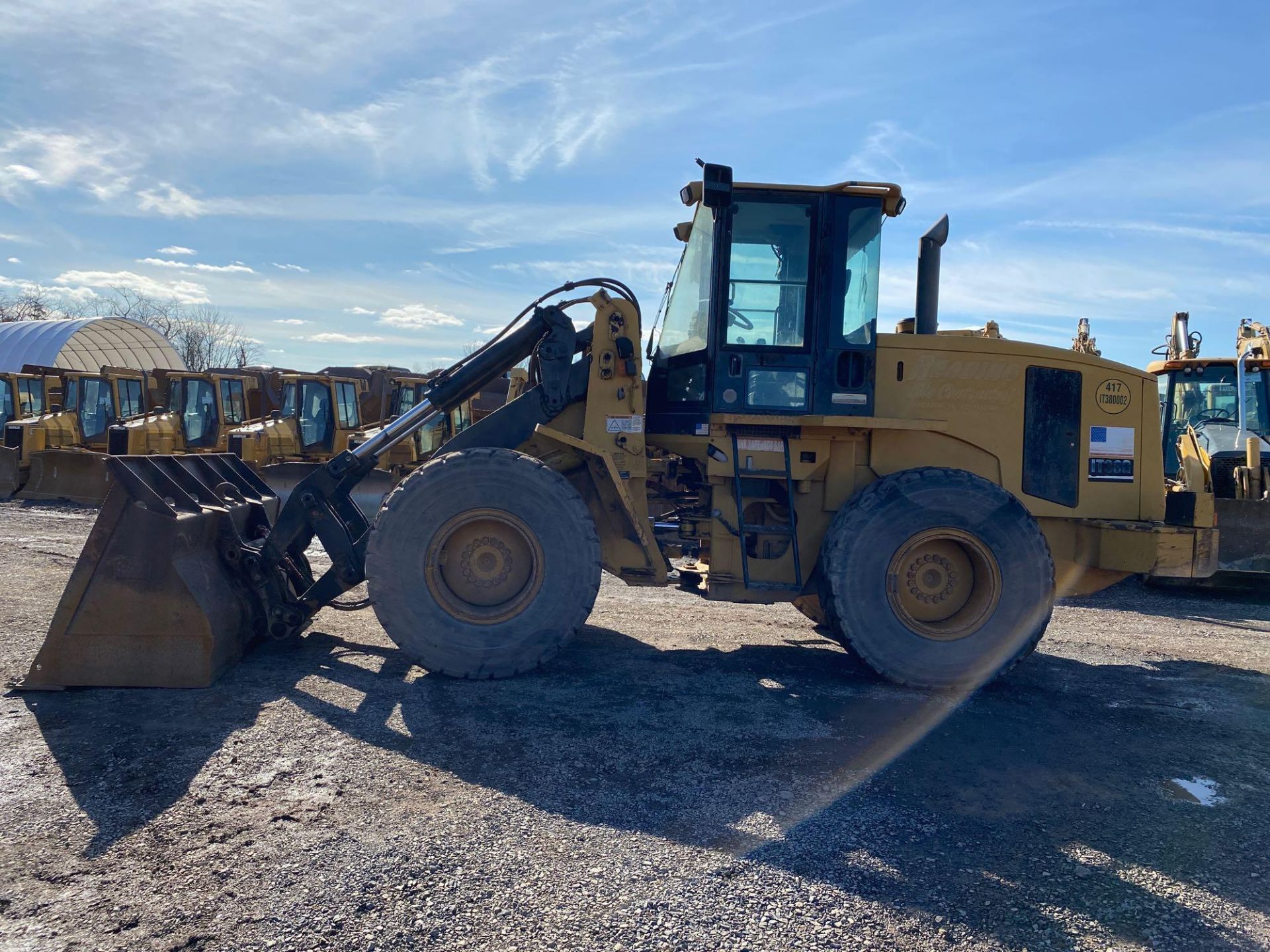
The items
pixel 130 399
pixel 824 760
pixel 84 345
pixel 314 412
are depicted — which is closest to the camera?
pixel 824 760

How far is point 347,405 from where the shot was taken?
16484mm

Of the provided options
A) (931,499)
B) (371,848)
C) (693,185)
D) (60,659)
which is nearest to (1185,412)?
(931,499)

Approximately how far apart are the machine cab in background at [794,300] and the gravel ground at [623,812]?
5.88 ft

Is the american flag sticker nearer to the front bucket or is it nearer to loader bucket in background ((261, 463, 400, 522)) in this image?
loader bucket in background ((261, 463, 400, 522))

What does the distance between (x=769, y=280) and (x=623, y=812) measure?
3.38 meters

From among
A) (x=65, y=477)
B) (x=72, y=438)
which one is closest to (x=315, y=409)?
(x=65, y=477)

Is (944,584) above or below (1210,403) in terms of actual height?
below

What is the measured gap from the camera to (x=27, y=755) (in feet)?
12.0

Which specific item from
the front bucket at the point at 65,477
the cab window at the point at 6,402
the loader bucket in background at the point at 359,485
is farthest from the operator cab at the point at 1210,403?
the cab window at the point at 6,402

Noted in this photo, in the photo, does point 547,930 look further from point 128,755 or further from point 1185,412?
point 1185,412

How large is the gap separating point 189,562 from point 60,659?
2.50 feet

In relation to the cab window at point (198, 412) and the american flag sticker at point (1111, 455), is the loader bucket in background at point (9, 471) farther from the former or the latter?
the american flag sticker at point (1111, 455)

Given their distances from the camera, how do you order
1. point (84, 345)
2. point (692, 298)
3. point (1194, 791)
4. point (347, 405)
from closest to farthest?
point (1194, 791) → point (692, 298) → point (347, 405) → point (84, 345)

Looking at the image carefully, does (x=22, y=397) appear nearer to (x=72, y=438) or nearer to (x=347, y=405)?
(x=72, y=438)
